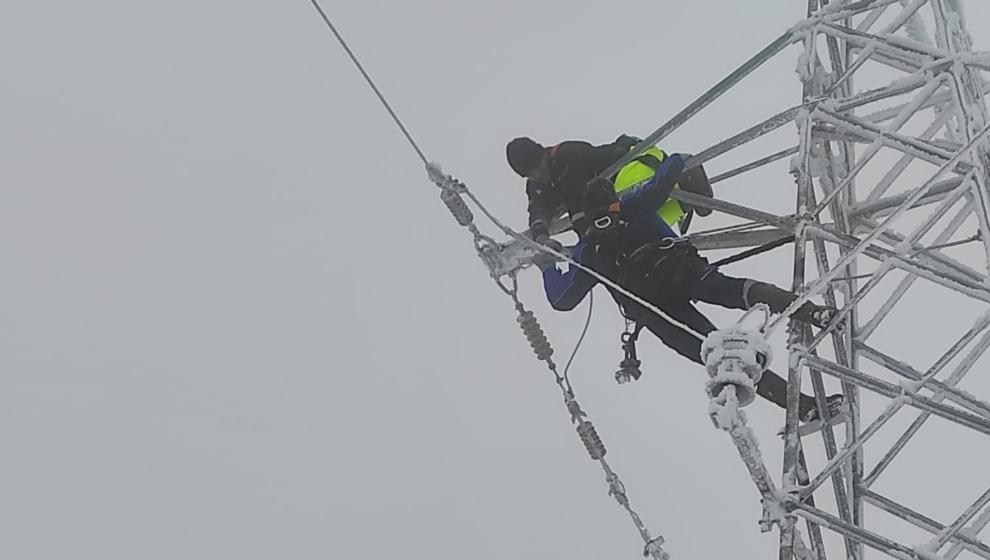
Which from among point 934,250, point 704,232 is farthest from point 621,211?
point 934,250

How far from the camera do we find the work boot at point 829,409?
6926 mm

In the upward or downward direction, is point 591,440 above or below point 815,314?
above

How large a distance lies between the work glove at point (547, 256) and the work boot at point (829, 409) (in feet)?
6.53

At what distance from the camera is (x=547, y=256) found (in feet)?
27.7

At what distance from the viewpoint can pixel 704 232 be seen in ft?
25.8

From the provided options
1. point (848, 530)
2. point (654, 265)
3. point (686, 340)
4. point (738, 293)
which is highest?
point (654, 265)

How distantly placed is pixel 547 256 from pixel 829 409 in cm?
231

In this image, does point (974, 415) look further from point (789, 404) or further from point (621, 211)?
point (621, 211)

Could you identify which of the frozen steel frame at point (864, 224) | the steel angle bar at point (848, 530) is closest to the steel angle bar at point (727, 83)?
the frozen steel frame at point (864, 224)

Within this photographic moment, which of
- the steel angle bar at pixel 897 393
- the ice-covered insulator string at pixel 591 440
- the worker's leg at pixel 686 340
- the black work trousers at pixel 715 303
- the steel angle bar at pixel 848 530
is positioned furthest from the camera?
the ice-covered insulator string at pixel 591 440

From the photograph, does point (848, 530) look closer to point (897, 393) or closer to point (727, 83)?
point (897, 393)

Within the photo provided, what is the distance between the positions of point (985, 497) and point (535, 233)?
3.67m

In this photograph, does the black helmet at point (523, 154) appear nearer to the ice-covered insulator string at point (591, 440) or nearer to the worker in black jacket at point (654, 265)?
the worker in black jacket at point (654, 265)

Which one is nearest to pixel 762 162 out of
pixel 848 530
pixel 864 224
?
pixel 864 224
